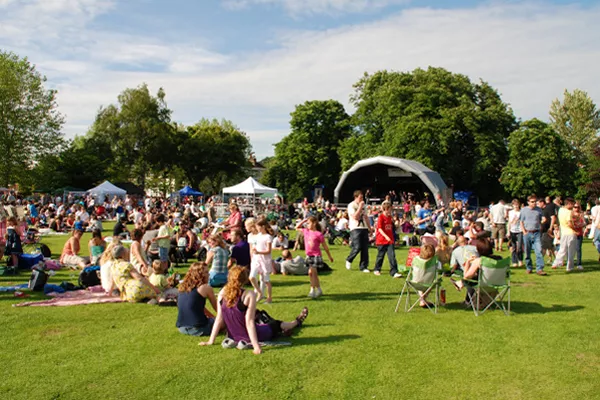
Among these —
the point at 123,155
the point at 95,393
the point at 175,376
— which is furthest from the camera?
the point at 123,155

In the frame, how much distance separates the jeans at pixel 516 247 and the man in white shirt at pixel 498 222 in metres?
2.25

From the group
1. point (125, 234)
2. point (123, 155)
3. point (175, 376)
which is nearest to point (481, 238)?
point (175, 376)

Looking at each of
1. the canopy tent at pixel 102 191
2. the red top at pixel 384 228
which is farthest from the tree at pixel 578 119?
the red top at pixel 384 228

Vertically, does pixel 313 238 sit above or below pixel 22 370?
above

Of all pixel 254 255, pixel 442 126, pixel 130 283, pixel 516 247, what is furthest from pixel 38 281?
pixel 442 126

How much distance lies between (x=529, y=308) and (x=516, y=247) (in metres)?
4.33

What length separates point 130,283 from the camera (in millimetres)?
7977

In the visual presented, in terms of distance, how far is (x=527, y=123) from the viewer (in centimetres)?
3656

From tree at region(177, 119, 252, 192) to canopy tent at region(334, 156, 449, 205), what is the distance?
22.3m

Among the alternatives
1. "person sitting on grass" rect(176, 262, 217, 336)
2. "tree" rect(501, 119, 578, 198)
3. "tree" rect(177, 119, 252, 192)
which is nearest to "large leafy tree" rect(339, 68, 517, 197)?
"tree" rect(501, 119, 578, 198)

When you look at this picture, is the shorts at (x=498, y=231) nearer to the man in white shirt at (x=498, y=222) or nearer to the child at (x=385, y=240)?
the man in white shirt at (x=498, y=222)

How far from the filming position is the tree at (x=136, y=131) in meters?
52.0

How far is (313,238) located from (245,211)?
20373 mm

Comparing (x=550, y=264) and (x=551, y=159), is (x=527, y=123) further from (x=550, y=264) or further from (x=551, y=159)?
(x=550, y=264)
